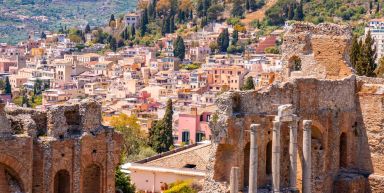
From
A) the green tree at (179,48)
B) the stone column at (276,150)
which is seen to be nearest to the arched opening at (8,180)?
the stone column at (276,150)

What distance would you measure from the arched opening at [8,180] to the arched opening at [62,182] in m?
1.58

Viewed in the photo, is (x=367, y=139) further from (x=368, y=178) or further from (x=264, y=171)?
(x=264, y=171)

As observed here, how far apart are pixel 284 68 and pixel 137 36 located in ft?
484

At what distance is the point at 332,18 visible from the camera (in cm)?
13638

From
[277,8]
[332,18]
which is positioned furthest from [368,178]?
[277,8]

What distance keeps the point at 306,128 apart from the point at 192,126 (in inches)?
2210

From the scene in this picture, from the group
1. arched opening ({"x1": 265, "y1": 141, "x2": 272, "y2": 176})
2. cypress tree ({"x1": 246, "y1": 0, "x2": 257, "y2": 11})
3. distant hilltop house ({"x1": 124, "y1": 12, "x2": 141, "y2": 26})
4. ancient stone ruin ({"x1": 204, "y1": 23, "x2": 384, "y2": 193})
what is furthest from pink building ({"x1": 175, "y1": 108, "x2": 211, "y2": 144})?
distant hilltop house ({"x1": 124, "y1": 12, "x2": 141, "y2": 26})

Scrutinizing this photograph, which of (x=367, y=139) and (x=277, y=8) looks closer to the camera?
(x=367, y=139)

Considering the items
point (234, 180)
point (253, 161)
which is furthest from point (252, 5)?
point (234, 180)

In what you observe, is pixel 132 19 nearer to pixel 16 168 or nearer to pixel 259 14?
pixel 259 14

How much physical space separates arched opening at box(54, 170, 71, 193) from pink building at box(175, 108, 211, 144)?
58787 mm

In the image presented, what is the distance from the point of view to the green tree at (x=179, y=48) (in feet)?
507

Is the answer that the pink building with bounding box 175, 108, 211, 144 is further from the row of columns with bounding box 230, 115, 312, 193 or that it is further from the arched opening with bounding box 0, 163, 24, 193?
the arched opening with bounding box 0, 163, 24, 193

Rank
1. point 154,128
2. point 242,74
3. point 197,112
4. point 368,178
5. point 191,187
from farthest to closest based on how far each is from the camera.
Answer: point 242,74 → point 197,112 → point 154,128 → point 191,187 → point 368,178
